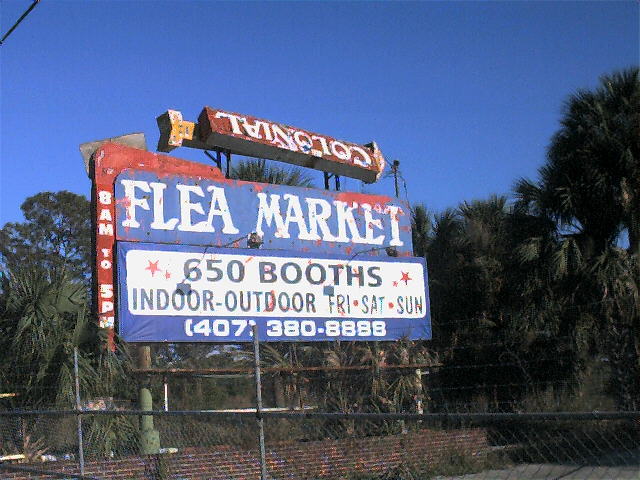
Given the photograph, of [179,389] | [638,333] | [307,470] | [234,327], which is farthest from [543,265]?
[307,470]

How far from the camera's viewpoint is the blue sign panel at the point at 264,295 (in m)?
13.1

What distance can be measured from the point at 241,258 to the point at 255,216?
107cm

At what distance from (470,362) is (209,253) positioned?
26.9 feet

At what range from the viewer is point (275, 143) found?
15484mm

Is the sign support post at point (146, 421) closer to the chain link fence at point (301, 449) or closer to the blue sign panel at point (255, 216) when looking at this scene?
the chain link fence at point (301, 449)

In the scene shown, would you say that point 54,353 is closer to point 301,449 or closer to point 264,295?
point 264,295

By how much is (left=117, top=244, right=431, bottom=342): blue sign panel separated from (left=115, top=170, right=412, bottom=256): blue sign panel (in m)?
0.38

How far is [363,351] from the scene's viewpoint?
53.9ft

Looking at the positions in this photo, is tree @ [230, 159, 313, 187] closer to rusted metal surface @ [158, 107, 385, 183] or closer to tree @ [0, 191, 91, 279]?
rusted metal surface @ [158, 107, 385, 183]

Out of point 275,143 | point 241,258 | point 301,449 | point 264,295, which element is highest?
point 275,143

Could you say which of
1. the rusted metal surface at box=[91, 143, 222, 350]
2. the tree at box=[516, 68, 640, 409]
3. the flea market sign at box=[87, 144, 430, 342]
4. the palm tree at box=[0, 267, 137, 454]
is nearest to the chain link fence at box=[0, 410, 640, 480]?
the palm tree at box=[0, 267, 137, 454]

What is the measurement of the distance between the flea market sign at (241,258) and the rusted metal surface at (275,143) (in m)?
0.57

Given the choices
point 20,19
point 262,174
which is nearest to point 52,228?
point 262,174

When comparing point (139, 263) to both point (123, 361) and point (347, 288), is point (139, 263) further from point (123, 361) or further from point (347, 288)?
point (347, 288)
